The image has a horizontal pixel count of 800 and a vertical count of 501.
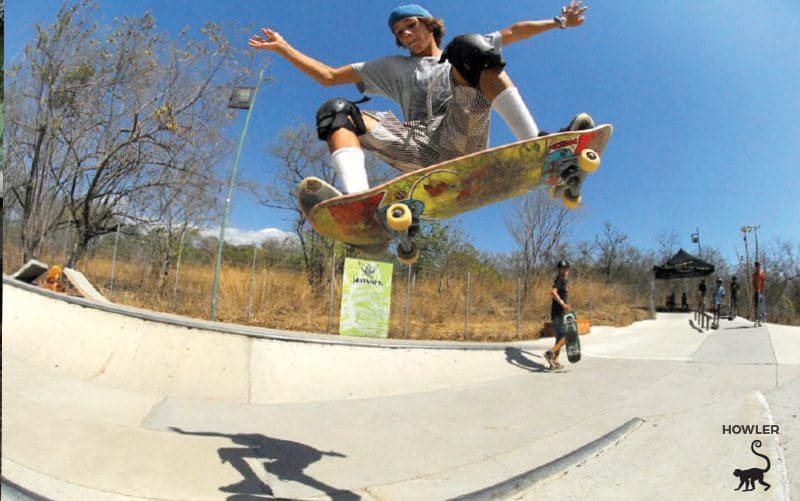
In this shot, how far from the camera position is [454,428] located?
161 inches

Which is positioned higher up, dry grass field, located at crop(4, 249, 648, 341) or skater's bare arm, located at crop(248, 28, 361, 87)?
skater's bare arm, located at crop(248, 28, 361, 87)

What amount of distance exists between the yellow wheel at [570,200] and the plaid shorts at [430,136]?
595mm

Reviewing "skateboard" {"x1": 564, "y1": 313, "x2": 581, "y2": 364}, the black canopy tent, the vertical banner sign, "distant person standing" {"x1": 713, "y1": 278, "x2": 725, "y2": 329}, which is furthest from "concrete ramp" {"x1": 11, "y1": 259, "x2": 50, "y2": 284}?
the black canopy tent

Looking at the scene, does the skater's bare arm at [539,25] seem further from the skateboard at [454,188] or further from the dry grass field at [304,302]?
the dry grass field at [304,302]

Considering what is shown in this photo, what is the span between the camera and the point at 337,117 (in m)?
2.03

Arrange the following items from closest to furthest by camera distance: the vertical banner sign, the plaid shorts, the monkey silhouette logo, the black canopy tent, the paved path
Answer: the plaid shorts
the monkey silhouette logo
the paved path
the vertical banner sign
the black canopy tent

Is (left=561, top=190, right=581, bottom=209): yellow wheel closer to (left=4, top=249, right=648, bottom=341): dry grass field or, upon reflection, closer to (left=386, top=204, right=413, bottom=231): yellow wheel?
(left=386, top=204, right=413, bottom=231): yellow wheel

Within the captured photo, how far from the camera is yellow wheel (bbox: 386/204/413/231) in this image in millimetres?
1838

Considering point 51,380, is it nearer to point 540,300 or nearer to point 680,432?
point 680,432

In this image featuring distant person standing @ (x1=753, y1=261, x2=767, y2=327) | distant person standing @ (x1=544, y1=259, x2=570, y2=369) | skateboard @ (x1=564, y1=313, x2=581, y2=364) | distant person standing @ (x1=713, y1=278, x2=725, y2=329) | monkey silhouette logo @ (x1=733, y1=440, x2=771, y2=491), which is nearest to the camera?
monkey silhouette logo @ (x1=733, y1=440, x2=771, y2=491)

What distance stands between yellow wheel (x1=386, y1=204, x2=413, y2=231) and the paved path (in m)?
1.98

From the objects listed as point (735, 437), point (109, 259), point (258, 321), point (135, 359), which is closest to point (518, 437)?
→ point (735, 437)

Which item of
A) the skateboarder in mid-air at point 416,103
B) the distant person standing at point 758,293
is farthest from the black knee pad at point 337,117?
the distant person standing at point 758,293

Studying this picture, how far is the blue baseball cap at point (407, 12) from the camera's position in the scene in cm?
212
